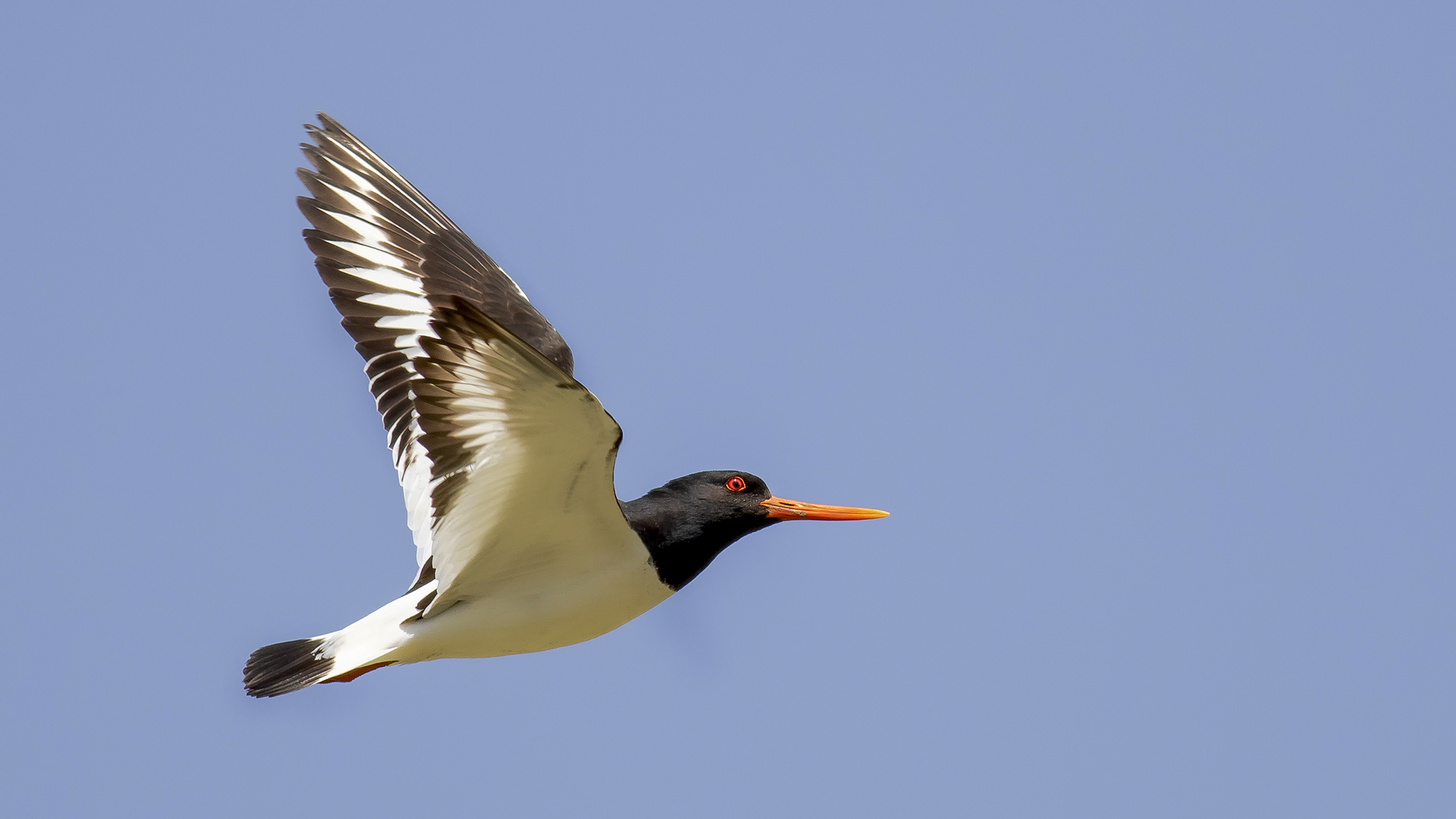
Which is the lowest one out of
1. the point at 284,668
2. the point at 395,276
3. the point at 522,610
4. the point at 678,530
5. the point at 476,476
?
the point at 284,668

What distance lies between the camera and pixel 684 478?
30.9ft

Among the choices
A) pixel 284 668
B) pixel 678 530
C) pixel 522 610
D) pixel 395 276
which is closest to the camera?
pixel 522 610

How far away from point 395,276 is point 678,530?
3165 mm

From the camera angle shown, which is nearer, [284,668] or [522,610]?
[522,610]

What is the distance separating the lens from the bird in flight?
7.10 metres

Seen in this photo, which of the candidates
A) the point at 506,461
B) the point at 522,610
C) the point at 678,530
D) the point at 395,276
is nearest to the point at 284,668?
the point at 522,610

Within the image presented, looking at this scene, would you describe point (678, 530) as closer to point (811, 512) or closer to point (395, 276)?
point (811, 512)

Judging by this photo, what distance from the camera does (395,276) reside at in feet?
34.3

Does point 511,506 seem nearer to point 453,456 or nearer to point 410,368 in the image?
point 453,456

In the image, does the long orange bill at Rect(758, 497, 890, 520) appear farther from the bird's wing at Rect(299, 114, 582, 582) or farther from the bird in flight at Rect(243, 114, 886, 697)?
the bird's wing at Rect(299, 114, 582, 582)

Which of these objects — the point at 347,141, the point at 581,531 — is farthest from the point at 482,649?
the point at 347,141

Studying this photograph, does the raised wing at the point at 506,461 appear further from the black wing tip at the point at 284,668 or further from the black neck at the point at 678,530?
the black wing tip at the point at 284,668

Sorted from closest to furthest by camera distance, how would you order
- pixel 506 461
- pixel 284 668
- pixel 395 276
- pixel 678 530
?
pixel 506 461 → pixel 284 668 → pixel 678 530 → pixel 395 276

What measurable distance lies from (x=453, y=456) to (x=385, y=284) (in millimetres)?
3251
